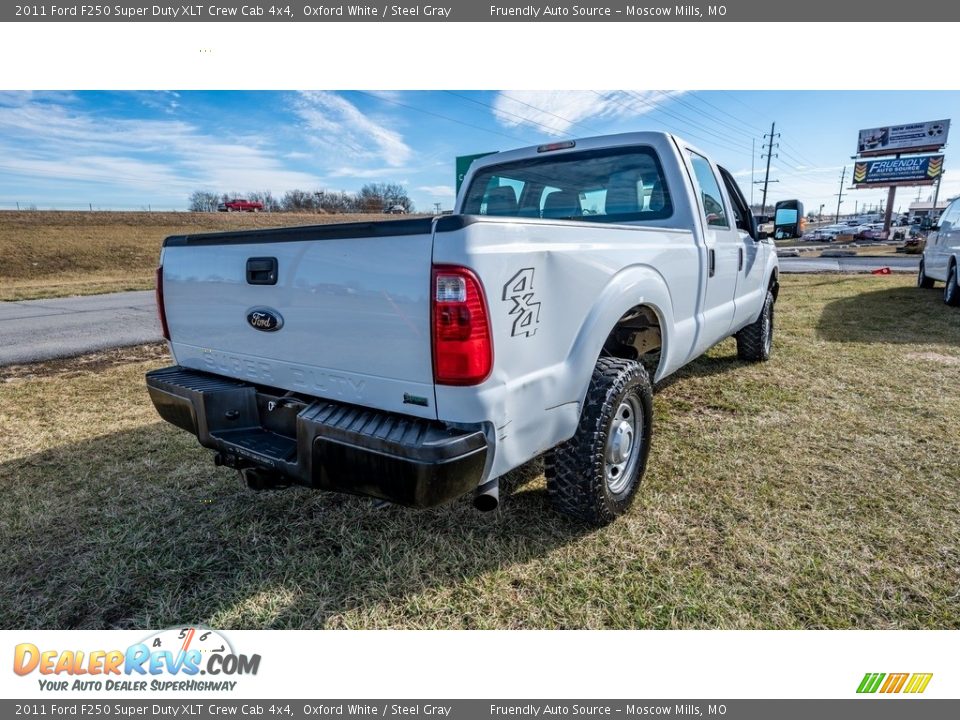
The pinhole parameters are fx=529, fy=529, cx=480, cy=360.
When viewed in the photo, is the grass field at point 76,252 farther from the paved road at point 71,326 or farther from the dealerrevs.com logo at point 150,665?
the dealerrevs.com logo at point 150,665

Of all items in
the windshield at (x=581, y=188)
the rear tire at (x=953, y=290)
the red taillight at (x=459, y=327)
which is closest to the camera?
the red taillight at (x=459, y=327)

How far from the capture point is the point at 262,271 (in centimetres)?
221

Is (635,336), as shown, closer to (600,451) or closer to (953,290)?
(600,451)

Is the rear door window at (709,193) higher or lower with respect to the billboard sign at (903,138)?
lower

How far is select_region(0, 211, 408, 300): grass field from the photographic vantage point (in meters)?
15.7

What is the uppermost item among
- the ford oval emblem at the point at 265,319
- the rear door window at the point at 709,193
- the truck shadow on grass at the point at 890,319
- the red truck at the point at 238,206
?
the red truck at the point at 238,206

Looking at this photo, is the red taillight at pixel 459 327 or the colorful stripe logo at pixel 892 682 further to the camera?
the colorful stripe logo at pixel 892 682

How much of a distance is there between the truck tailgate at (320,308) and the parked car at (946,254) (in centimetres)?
1073

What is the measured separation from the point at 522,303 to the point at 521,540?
1258 mm

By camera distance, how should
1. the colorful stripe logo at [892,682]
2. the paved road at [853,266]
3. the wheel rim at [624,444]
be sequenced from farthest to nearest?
the paved road at [853,266]
the wheel rim at [624,444]
the colorful stripe logo at [892,682]

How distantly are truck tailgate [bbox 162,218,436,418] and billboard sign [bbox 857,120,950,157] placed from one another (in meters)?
69.8

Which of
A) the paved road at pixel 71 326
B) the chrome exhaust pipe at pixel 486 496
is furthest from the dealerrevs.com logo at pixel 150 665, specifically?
the paved road at pixel 71 326

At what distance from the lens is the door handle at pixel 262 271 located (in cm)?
218

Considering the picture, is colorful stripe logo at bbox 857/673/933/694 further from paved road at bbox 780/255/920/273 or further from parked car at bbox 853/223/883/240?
parked car at bbox 853/223/883/240
